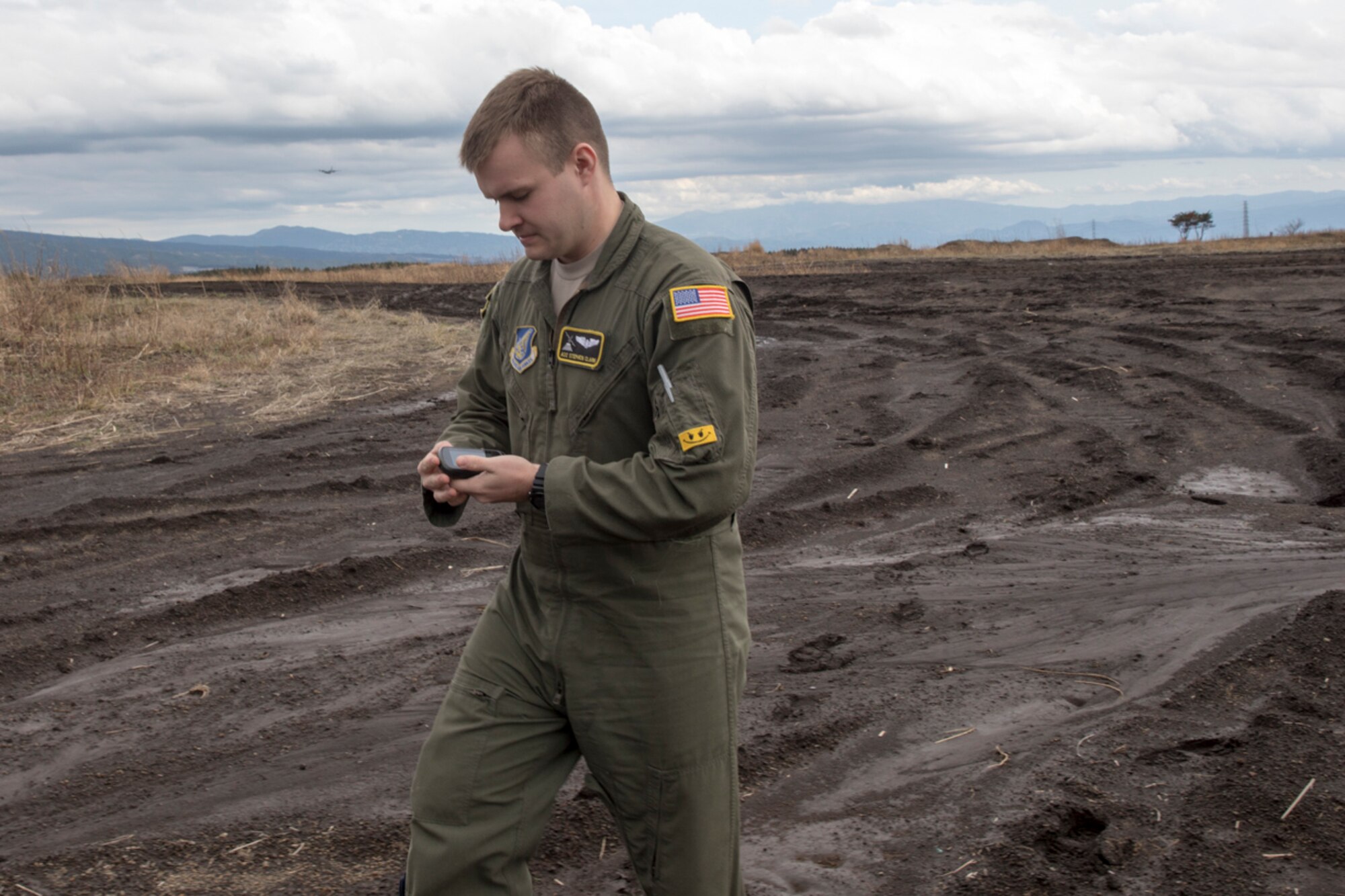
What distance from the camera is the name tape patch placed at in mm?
2053

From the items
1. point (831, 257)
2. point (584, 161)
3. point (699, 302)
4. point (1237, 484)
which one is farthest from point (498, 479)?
point (831, 257)

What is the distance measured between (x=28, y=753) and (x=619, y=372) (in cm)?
304

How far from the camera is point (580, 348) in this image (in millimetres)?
2078

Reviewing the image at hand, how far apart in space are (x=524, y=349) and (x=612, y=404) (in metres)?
0.26

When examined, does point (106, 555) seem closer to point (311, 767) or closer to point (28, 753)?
point (28, 753)

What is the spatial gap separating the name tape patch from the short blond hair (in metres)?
0.31

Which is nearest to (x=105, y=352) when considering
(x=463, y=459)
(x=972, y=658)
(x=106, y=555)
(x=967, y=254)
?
(x=106, y=555)

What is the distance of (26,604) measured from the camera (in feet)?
17.2

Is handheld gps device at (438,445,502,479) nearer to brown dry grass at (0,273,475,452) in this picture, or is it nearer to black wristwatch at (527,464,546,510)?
black wristwatch at (527,464,546,510)

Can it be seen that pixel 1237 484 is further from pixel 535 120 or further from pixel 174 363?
pixel 174 363

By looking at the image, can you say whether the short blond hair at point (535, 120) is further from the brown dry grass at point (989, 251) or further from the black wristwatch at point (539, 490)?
the brown dry grass at point (989, 251)

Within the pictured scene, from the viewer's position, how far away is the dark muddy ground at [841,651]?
123 inches

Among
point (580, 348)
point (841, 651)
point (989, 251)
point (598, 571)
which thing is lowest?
point (841, 651)

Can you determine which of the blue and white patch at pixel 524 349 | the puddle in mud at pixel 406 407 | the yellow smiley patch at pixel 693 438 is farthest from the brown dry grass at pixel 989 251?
the yellow smiley patch at pixel 693 438
